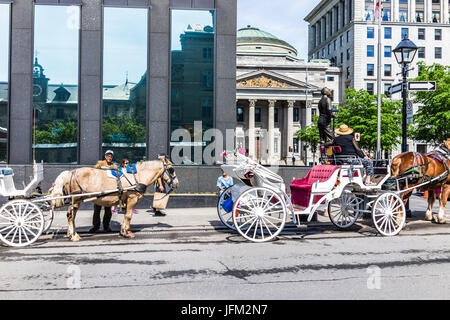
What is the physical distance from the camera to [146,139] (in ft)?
51.8

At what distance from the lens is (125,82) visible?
1575 centimetres

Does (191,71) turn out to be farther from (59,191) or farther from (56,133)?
(59,191)

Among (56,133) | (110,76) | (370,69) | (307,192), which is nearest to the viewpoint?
(307,192)

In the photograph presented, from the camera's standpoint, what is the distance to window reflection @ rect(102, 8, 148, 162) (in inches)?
616

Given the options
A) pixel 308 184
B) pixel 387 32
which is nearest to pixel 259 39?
pixel 387 32

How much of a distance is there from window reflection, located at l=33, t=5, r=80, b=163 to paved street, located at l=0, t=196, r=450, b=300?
5.87 m

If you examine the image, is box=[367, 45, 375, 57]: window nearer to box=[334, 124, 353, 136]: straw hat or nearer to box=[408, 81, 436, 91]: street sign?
box=[408, 81, 436, 91]: street sign

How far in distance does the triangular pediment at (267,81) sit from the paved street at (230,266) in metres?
67.2

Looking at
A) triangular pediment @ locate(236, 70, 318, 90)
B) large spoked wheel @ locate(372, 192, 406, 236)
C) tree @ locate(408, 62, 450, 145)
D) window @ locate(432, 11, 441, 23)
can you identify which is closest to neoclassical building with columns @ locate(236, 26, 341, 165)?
triangular pediment @ locate(236, 70, 318, 90)

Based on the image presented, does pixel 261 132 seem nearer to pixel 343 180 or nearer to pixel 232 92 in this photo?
pixel 232 92

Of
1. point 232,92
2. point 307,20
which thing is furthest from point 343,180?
point 307,20

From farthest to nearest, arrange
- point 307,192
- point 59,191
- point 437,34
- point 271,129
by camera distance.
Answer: point 437,34 < point 271,129 < point 307,192 < point 59,191

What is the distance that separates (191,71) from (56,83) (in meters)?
4.85

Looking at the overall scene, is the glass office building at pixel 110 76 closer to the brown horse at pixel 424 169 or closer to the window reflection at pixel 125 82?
the window reflection at pixel 125 82
